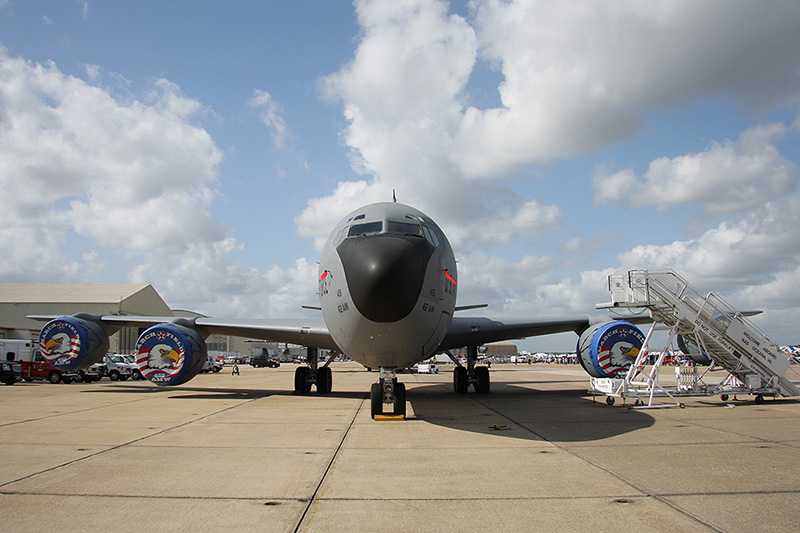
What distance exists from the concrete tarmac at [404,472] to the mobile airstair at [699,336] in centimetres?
210

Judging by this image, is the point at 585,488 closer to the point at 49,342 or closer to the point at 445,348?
the point at 445,348

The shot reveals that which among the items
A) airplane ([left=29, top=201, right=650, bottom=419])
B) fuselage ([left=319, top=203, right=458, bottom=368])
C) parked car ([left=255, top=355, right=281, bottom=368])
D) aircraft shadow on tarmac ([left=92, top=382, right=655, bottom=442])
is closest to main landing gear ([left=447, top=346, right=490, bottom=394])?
aircraft shadow on tarmac ([left=92, top=382, right=655, bottom=442])

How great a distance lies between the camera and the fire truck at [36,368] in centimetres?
2495

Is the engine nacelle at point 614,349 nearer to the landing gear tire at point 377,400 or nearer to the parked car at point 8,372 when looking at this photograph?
the landing gear tire at point 377,400

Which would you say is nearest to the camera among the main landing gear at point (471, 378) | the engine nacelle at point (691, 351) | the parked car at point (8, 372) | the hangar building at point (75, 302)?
the engine nacelle at point (691, 351)

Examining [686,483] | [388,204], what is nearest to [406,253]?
[388,204]

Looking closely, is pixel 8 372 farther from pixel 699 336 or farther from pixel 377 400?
pixel 699 336

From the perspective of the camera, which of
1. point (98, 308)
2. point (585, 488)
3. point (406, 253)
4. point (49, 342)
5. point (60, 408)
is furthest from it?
point (98, 308)

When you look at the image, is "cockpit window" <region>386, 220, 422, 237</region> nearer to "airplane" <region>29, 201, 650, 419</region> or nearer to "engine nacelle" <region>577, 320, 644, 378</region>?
"airplane" <region>29, 201, 650, 419</region>

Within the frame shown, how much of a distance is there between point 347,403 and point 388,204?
6368 millimetres

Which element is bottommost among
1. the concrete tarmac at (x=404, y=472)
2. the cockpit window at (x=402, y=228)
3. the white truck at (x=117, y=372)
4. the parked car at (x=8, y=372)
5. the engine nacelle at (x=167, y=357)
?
the white truck at (x=117, y=372)

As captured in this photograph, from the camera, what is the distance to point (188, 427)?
30.3ft

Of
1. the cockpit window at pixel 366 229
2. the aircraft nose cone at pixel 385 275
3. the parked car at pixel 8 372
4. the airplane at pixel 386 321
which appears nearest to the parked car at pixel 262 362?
the parked car at pixel 8 372

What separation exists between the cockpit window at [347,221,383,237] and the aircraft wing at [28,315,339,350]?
16.5 feet
